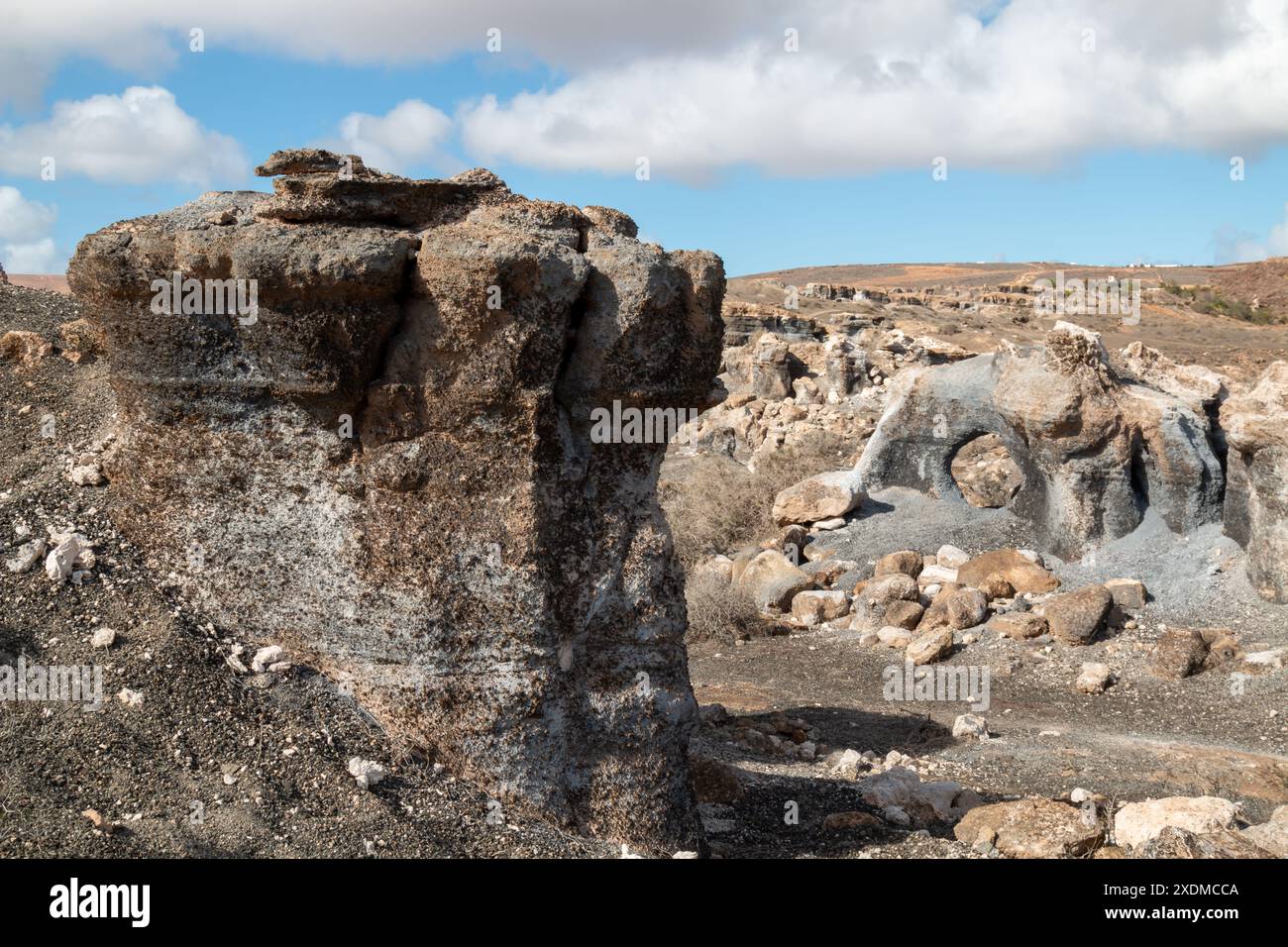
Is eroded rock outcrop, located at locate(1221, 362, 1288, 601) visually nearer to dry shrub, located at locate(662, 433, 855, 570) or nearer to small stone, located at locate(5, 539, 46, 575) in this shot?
dry shrub, located at locate(662, 433, 855, 570)

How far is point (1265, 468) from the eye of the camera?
9.12 m

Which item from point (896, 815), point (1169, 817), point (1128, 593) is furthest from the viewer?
point (1128, 593)

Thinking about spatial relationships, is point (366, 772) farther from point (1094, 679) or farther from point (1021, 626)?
point (1021, 626)

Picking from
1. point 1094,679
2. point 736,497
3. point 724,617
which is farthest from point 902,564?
point 736,497

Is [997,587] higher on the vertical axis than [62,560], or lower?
lower

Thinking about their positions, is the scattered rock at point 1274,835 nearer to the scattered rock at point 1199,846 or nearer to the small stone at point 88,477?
the scattered rock at point 1199,846

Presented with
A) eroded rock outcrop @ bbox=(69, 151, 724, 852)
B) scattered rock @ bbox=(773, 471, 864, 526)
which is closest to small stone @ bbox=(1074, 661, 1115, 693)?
scattered rock @ bbox=(773, 471, 864, 526)

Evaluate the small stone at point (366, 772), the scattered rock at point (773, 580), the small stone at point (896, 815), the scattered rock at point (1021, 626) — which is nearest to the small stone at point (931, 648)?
the scattered rock at point (1021, 626)

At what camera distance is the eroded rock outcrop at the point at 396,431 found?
4168 mm

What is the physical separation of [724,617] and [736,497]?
3101 mm

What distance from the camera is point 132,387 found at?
14.1 ft

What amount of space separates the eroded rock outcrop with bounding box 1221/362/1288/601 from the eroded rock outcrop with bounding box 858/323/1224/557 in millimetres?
651

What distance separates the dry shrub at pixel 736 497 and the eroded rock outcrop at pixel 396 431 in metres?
7.86
